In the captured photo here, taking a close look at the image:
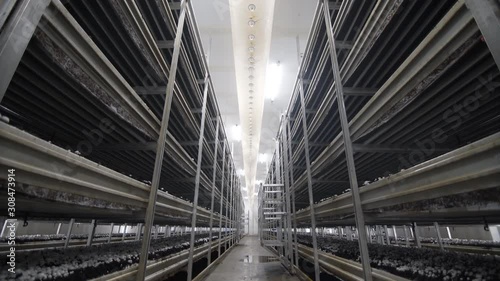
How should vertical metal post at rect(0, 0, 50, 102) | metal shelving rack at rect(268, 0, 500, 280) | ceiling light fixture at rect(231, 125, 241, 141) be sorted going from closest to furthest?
1. vertical metal post at rect(0, 0, 50, 102)
2. metal shelving rack at rect(268, 0, 500, 280)
3. ceiling light fixture at rect(231, 125, 241, 141)

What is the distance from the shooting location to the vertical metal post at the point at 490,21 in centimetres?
68

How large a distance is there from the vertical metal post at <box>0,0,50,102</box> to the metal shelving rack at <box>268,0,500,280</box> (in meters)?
1.40

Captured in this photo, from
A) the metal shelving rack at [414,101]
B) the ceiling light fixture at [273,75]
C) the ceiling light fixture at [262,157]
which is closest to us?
the metal shelving rack at [414,101]

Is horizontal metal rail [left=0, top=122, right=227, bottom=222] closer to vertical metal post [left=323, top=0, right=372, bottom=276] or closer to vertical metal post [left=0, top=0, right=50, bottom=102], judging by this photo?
vertical metal post [left=0, top=0, right=50, bottom=102]

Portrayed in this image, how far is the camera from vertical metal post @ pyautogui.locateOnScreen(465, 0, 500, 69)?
677 mm

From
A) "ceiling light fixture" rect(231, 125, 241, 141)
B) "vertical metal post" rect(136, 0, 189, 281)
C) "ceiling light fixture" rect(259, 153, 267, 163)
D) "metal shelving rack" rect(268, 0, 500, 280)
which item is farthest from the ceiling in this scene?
"ceiling light fixture" rect(259, 153, 267, 163)

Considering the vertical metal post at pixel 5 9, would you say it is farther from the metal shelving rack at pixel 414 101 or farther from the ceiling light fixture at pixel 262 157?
the ceiling light fixture at pixel 262 157

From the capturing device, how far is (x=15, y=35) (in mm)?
666

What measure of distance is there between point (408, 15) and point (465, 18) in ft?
2.46

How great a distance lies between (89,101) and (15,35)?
917mm

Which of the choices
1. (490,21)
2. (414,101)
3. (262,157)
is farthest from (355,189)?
(262,157)

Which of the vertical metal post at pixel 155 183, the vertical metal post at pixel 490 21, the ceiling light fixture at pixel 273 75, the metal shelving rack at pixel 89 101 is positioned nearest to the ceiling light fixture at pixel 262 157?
the ceiling light fixture at pixel 273 75

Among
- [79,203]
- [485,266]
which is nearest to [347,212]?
[485,266]

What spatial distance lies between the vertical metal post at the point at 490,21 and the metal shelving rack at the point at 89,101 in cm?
140
